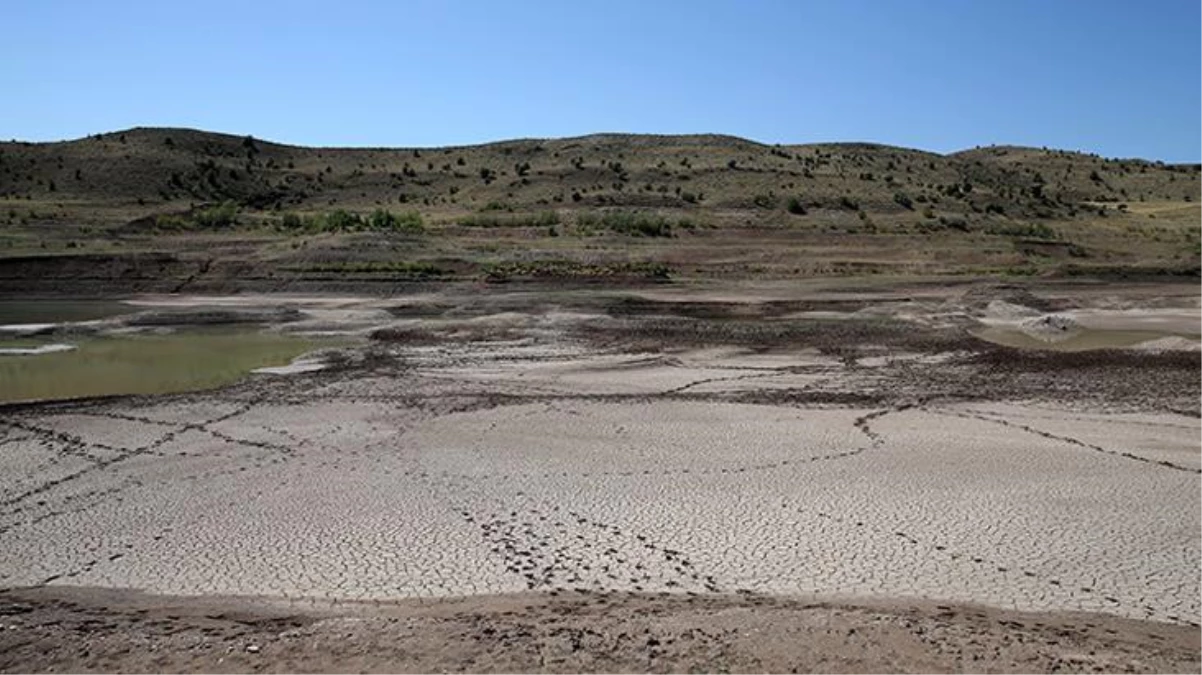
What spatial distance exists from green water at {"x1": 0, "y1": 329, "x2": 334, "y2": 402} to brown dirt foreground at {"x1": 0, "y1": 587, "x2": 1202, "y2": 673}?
42.2ft

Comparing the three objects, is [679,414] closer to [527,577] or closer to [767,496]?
[767,496]

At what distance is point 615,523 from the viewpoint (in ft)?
35.3

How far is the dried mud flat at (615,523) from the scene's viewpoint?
24.4ft

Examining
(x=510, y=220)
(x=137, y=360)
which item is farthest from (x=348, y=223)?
(x=137, y=360)

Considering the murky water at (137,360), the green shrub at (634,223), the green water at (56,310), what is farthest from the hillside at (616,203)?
the murky water at (137,360)

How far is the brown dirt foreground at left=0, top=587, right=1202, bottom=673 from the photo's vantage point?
6.94 metres

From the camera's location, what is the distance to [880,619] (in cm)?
769

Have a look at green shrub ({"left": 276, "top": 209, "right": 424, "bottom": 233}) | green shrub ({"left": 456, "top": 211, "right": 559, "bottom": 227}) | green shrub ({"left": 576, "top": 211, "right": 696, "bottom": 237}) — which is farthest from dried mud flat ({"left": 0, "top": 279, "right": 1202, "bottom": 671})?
green shrub ({"left": 456, "top": 211, "right": 559, "bottom": 227})

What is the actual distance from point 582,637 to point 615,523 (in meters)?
3.33

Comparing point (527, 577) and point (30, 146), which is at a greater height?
point (30, 146)

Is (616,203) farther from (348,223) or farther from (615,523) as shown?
(615,523)

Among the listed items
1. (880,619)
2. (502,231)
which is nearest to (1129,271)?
(502,231)

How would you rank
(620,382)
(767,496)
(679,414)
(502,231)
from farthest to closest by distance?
(502,231) < (620,382) < (679,414) < (767,496)

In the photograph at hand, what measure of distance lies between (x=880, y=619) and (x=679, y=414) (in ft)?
29.4
